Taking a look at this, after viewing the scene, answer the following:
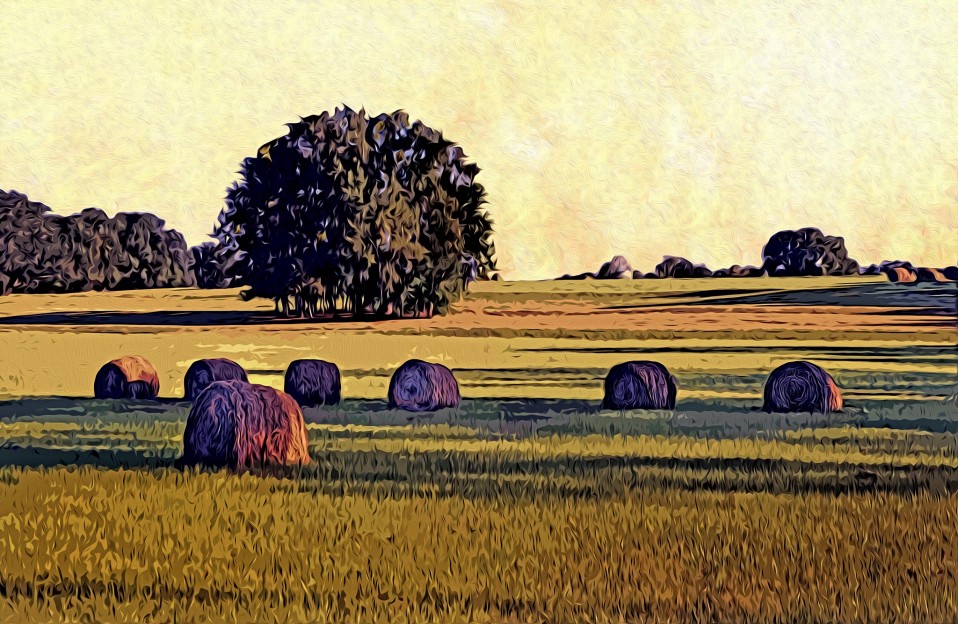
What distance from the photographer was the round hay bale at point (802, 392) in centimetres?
3189

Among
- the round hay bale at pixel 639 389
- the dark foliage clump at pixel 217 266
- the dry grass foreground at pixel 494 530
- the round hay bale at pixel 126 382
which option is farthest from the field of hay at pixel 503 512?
the dark foliage clump at pixel 217 266

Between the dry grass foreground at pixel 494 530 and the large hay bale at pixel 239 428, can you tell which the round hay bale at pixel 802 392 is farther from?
the large hay bale at pixel 239 428

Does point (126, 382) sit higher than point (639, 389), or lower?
higher

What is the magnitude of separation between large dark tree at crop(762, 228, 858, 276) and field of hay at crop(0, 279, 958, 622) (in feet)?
254

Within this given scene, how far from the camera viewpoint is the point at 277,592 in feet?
45.1

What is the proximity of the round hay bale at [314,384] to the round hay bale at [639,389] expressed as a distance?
6148 millimetres

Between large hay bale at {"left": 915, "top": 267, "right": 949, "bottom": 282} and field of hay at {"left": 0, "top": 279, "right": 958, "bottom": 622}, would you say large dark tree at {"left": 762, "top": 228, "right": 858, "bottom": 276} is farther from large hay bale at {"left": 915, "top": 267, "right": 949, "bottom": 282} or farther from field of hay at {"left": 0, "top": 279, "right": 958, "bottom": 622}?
field of hay at {"left": 0, "top": 279, "right": 958, "bottom": 622}

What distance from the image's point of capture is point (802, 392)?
31.9 m

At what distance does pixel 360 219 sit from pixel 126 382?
35.9m

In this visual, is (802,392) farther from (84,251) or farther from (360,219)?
(84,251)

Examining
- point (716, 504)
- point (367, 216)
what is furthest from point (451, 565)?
point (367, 216)

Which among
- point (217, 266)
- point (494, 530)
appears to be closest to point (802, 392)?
point (494, 530)

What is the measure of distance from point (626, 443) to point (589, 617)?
13.1 m

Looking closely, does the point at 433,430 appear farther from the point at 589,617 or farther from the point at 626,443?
the point at 589,617
